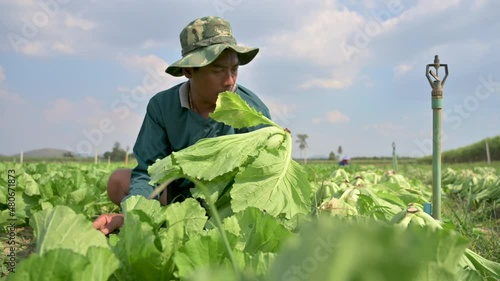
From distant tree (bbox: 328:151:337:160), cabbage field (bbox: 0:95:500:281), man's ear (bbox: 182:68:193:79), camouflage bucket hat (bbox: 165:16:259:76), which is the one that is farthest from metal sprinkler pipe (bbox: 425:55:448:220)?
distant tree (bbox: 328:151:337:160)

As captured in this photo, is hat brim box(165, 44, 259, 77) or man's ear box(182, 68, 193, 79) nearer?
hat brim box(165, 44, 259, 77)

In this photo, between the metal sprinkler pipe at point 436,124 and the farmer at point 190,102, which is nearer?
the metal sprinkler pipe at point 436,124

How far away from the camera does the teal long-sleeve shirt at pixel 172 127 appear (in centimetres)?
324

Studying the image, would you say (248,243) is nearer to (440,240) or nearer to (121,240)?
(121,240)

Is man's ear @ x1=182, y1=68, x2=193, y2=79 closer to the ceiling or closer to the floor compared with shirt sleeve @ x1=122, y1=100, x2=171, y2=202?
closer to the ceiling

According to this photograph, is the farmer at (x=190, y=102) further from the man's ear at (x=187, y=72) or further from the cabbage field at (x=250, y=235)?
the cabbage field at (x=250, y=235)

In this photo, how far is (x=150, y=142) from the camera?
10.9ft

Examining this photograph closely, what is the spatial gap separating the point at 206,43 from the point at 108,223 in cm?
146

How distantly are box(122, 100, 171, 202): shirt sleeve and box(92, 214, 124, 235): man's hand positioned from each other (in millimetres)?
1055

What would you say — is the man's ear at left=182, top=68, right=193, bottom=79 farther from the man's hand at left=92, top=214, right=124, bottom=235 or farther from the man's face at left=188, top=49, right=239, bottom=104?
the man's hand at left=92, top=214, right=124, bottom=235

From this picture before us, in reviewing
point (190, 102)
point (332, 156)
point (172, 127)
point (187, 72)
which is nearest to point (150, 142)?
point (172, 127)

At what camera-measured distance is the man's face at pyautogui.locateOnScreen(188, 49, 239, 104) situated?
115 inches

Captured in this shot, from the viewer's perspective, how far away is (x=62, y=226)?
112 cm

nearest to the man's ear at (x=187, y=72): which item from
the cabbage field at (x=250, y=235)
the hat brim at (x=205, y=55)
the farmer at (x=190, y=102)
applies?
the farmer at (x=190, y=102)
